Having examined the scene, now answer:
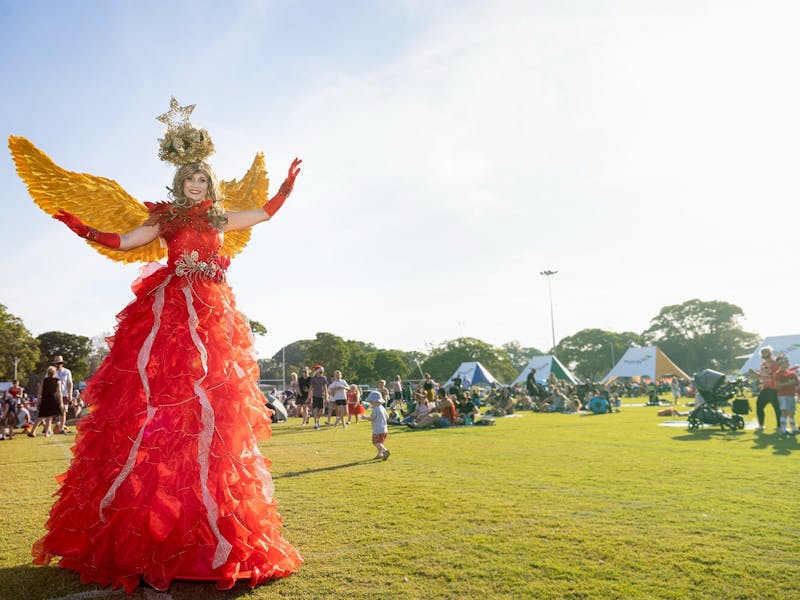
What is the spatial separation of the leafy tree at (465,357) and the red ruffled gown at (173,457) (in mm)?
94899

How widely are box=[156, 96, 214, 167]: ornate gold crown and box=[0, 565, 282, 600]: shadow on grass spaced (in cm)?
327

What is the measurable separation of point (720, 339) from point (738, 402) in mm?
95908

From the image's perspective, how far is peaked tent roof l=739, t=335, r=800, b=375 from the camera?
3707cm

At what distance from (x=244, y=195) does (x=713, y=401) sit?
605 inches

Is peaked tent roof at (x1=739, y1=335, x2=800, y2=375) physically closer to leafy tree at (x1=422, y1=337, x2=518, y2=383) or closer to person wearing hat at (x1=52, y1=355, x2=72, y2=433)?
person wearing hat at (x1=52, y1=355, x2=72, y2=433)

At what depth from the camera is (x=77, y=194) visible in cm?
461

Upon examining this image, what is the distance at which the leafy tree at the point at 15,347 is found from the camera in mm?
55344

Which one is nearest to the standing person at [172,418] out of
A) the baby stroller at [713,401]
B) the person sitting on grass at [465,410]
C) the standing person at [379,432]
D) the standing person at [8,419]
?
the standing person at [379,432]

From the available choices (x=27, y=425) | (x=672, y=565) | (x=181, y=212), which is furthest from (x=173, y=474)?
(x=27, y=425)

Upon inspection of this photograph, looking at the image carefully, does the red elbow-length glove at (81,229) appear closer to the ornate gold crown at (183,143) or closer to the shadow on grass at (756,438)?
the ornate gold crown at (183,143)

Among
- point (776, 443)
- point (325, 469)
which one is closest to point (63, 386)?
point (325, 469)

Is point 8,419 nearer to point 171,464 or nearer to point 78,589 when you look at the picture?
point 78,589

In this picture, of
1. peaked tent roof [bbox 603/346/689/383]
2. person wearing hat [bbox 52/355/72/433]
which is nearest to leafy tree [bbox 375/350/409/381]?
peaked tent roof [bbox 603/346/689/383]

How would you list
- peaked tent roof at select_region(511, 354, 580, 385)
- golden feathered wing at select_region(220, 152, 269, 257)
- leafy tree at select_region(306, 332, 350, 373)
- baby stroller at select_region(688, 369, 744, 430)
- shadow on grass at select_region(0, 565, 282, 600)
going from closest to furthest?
shadow on grass at select_region(0, 565, 282, 600), golden feathered wing at select_region(220, 152, 269, 257), baby stroller at select_region(688, 369, 744, 430), peaked tent roof at select_region(511, 354, 580, 385), leafy tree at select_region(306, 332, 350, 373)
